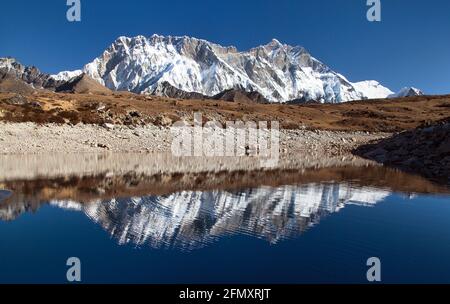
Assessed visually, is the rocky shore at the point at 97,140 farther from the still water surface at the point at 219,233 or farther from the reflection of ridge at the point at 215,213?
the reflection of ridge at the point at 215,213

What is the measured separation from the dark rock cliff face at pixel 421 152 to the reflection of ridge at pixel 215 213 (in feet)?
48.0

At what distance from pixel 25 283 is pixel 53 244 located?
3.96 meters

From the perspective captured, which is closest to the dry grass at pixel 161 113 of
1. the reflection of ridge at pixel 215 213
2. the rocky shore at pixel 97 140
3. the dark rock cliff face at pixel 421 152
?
the rocky shore at pixel 97 140

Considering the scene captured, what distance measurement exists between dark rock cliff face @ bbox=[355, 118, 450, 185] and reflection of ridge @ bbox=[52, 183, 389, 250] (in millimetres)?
14643

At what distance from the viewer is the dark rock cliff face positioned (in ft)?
148

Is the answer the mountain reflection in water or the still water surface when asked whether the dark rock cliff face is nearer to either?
the mountain reflection in water

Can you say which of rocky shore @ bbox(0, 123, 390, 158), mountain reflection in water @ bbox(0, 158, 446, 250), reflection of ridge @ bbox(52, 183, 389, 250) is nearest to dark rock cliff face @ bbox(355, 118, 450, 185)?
mountain reflection in water @ bbox(0, 158, 446, 250)

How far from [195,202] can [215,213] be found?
3398mm

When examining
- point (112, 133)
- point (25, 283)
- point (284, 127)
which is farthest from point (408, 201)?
point (284, 127)

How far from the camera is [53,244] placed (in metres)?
17.3

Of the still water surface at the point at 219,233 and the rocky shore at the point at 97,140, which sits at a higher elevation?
the rocky shore at the point at 97,140

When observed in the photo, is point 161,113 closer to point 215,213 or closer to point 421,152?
point 421,152

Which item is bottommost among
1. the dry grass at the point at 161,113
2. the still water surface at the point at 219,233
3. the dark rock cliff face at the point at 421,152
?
the still water surface at the point at 219,233

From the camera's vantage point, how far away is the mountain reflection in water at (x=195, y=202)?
63.8 feet
